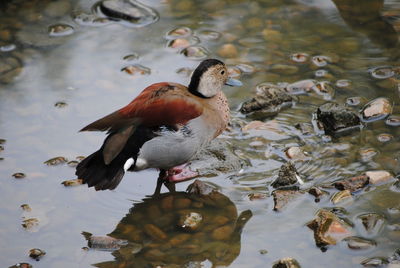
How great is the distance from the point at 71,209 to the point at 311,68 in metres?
3.09

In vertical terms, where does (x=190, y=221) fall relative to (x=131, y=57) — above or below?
below

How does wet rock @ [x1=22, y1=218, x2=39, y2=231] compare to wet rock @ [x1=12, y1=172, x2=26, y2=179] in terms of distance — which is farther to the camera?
wet rock @ [x1=12, y1=172, x2=26, y2=179]

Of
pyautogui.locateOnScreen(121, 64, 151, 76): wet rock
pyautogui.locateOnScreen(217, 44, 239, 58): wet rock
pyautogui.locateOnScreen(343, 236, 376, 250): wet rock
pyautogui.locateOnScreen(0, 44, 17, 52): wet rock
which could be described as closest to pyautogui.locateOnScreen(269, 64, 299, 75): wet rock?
pyautogui.locateOnScreen(217, 44, 239, 58): wet rock

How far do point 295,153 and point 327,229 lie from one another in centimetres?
113

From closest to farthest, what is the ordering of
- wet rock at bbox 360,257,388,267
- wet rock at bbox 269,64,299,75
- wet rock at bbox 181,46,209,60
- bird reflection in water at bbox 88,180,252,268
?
wet rock at bbox 360,257,388,267, bird reflection in water at bbox 88,180,252,268, wet rock at bbox 269,64,299,75, wet rock at bbox 181,46,209,60

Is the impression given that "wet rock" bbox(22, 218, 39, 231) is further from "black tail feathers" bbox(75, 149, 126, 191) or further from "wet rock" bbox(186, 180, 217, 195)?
"wet rock" bbox(186, 180, 217, 195)

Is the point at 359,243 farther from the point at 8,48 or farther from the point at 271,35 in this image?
the point at 8,48

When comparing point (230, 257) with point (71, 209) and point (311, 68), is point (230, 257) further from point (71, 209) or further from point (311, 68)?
point (311, 68)

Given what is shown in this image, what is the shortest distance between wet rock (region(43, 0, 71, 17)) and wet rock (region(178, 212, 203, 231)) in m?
4.04

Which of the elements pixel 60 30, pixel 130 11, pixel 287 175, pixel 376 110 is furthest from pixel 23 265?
pixel 130 11

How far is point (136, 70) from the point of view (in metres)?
7.44

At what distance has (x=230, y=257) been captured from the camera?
496 cm

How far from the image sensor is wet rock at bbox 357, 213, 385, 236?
5.01m

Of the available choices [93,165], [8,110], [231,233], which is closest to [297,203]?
[231,233]
